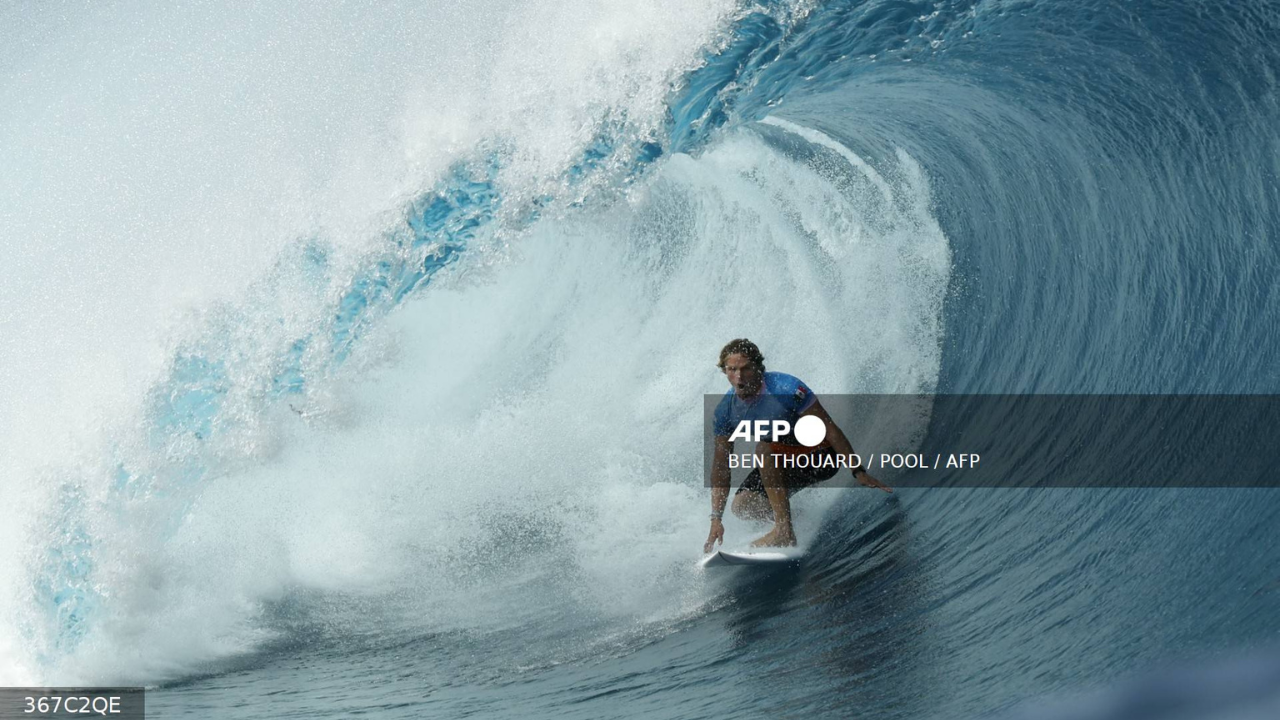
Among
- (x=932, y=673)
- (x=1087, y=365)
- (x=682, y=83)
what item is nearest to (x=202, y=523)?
(x=682, y=83)

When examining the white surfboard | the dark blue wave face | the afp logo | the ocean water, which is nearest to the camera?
the ocean water

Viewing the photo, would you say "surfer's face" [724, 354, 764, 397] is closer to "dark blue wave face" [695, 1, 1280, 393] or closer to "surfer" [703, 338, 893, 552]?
"surfer" [703, 338, 893, 552]

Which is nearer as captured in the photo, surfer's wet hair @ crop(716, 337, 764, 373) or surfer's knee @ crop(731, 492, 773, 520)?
surfer's wet hair @ crop(716, 337, 764, 373)

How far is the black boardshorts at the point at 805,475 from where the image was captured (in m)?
5.30

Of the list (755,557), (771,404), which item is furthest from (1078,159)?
(755,557)

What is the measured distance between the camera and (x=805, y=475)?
5344 millimetres

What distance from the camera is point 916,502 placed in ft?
18.8

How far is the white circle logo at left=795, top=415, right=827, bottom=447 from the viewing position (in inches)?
200

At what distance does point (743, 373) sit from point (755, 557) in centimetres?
99

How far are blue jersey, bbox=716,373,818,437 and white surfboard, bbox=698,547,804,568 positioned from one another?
24.3 inches

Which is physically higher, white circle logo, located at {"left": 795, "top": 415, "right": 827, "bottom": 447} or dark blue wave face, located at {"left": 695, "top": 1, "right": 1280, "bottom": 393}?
dark blue wave face, located at {"left": 695, "top": 1, "right": 1280, "bottom": 393}

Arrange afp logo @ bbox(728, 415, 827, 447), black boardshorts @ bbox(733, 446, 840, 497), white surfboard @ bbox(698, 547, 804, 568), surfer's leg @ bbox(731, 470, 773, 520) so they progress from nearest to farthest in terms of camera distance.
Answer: afp logo @ bbox(728, 415, 827, 447)
white surfboard @ bbox(698, 547, 804, 568)
black boardshorts @ bbox(733, 446, 840, 497)
surfer's leg @ bbox(731, 470, 773, 520)

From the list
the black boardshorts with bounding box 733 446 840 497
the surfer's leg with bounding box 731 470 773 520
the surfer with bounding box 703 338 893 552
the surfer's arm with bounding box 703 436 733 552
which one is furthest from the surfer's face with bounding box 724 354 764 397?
the surfer's leg with bounding box 731 470 773 520

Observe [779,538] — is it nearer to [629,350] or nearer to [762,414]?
[762,414]
